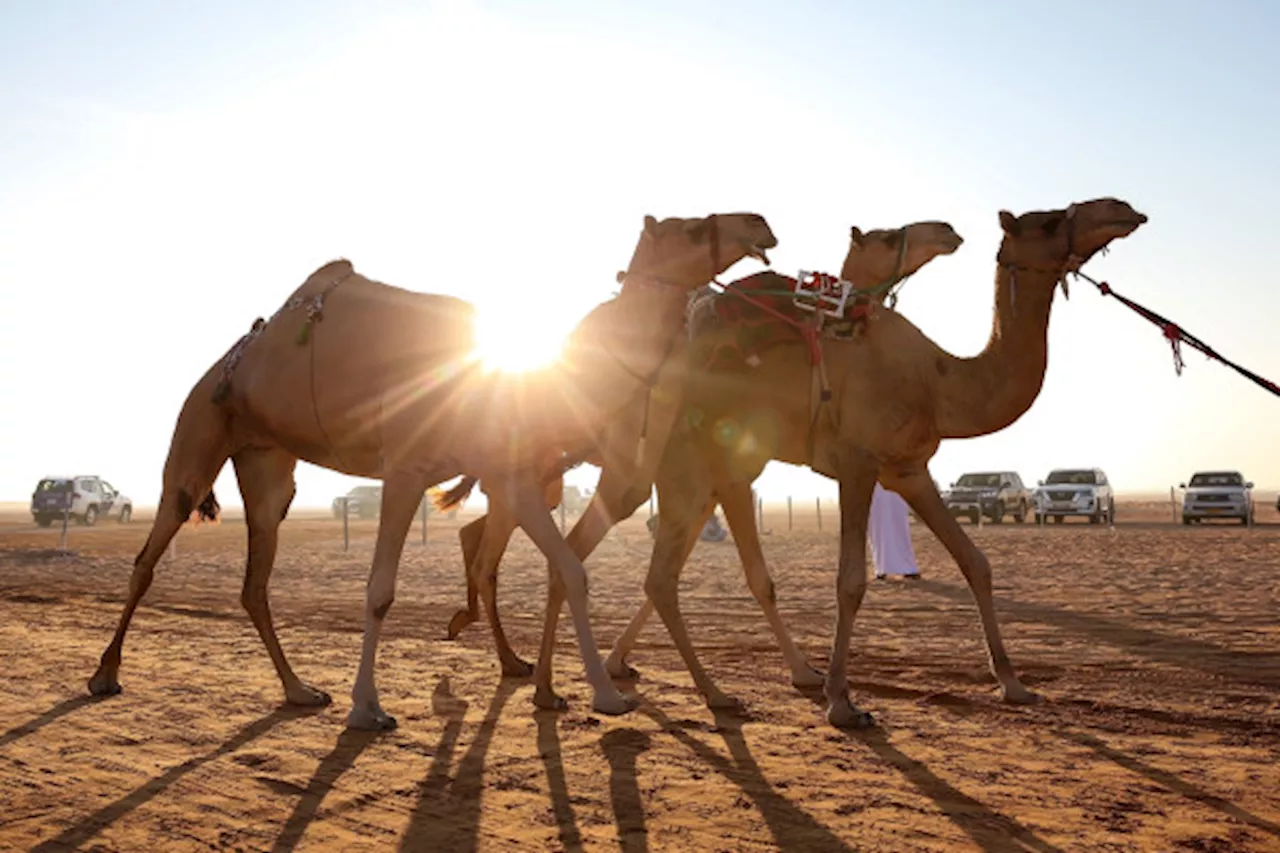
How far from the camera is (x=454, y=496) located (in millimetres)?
10188

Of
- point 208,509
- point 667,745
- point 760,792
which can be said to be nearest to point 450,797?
point 760,792

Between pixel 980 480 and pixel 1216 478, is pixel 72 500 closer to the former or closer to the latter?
Answer: pixel 980 480

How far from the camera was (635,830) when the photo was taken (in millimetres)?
4824

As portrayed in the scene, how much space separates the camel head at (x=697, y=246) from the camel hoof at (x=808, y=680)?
2878 millimetres

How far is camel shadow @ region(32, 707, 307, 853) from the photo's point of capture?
4.75m

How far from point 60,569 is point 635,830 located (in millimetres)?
24232

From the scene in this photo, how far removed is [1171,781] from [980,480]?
135 feet

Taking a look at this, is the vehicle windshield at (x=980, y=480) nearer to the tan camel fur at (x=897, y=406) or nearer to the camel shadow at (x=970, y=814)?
the tan camel fur at (x=897, y=406)

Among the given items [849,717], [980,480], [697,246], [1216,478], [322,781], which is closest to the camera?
[322,781]

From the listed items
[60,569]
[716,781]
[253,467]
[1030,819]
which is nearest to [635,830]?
[716,781]

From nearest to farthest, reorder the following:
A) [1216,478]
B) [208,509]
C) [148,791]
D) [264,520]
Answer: [148,791]
[264,520]
[208,509]
[1216,478]

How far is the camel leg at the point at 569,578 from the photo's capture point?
661 centimetres

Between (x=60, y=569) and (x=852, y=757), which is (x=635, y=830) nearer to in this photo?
(x=852, y=757)

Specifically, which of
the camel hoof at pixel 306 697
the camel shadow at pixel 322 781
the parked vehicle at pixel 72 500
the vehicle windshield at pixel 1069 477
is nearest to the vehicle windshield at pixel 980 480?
the vehicle windshield at pixel 1069 477
